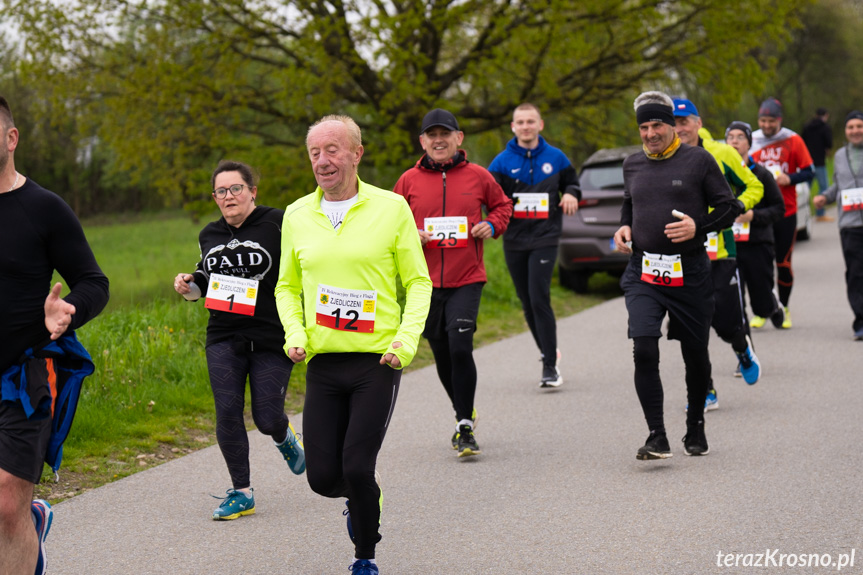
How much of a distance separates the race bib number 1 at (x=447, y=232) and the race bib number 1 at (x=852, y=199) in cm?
478

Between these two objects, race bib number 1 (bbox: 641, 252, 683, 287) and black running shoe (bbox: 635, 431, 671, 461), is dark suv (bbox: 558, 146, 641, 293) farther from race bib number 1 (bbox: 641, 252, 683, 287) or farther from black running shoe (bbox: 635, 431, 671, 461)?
black running shoe (bbox: 635, 431, 671, 461)

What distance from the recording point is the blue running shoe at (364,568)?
14.5 ft

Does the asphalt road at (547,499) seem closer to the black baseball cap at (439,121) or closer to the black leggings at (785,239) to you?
the black baseball cap at (439,121)

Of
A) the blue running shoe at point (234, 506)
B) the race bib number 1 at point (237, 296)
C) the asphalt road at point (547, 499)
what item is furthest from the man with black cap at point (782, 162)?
the blue running shoe at point (234, 506)

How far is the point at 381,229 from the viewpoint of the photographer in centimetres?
451

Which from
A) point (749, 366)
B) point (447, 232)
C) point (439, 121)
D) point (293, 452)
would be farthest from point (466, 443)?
point (749, 366)

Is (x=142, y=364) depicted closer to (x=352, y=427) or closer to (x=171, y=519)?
(x=171, y=519)

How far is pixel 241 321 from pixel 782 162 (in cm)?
688

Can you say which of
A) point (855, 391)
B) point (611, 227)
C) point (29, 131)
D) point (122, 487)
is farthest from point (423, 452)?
point (29, 131)

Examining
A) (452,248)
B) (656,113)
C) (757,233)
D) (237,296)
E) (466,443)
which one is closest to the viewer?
(237,296)

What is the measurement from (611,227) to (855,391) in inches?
241

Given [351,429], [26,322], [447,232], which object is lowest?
[351,429]

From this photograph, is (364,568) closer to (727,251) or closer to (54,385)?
(54,385)

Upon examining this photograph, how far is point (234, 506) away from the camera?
5.54 metres
